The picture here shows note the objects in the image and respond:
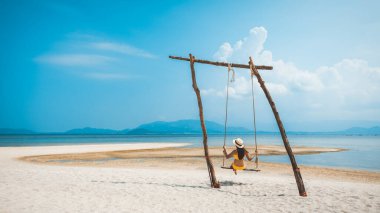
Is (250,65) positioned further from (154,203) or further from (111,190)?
(111,190)

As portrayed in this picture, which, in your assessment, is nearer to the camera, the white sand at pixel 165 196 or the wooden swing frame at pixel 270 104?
the white sand at pixel 165 196

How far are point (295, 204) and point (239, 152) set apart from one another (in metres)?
2.76

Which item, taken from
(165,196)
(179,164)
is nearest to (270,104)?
(165,196)

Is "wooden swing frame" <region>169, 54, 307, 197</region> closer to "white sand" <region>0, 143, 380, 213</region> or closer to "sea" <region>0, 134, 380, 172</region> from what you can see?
A: "white sand" <region>0, 143, 380, 213</region>

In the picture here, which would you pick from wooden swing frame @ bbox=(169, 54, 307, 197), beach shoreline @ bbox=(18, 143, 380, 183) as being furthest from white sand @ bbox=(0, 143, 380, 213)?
beach shoreline @ bbox=(18, 143, 380, 183)

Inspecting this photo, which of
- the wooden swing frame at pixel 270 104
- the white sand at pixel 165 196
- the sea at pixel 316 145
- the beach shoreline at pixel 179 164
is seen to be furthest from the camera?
the sea at pixel 316 145

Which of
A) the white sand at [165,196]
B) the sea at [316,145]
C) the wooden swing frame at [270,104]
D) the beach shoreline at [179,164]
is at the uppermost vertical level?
the wooden swing frame at [270,104]

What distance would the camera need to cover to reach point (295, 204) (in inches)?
314

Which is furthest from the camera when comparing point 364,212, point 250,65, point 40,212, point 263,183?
point 263,183

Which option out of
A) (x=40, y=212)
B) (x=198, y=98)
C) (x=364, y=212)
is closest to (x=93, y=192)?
(x=40, y=212)

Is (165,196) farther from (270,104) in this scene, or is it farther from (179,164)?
(179,164)

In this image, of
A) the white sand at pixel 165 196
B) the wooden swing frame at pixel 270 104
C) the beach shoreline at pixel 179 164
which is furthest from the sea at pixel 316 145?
the wooden swing frame at pixel 270 104

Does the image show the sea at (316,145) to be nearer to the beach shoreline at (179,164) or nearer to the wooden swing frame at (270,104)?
the beach shoreline at (179,164)

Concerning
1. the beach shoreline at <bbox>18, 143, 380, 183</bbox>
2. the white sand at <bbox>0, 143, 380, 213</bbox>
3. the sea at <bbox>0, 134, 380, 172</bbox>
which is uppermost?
the white sand at <bbox>0, 143, 380, 213</bbox>
